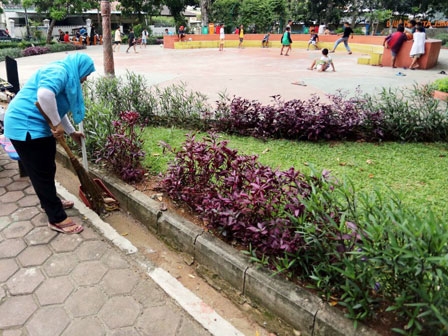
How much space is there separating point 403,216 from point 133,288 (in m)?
1.86

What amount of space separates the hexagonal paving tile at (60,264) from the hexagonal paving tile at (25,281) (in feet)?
0.23

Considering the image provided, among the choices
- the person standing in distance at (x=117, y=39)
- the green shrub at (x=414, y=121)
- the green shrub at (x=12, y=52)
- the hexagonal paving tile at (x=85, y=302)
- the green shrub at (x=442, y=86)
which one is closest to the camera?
the hexagonal paving tile at (x=85, y=302)

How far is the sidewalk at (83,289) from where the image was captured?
2.29 meters

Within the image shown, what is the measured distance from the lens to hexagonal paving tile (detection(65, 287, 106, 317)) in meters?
2.39

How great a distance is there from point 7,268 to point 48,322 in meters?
0.77

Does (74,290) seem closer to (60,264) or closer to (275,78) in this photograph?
(60,264)

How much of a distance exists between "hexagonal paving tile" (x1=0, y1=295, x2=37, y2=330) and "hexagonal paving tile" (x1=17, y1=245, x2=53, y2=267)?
0.39 metres

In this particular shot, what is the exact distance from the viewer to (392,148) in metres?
4.89

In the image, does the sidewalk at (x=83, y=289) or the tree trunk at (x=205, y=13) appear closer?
the sidewalk at (x=83, y=289)

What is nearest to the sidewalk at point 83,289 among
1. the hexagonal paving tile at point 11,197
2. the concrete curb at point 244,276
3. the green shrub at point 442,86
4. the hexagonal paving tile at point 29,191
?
the concrete curb at point 244,276

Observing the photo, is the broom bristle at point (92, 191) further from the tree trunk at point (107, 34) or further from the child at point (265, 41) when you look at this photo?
the child at point (265, 41)

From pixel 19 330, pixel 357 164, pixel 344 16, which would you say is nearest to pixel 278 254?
pixel 19 330

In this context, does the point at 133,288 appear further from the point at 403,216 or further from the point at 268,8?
the point at 268,8

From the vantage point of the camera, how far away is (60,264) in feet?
9.35
